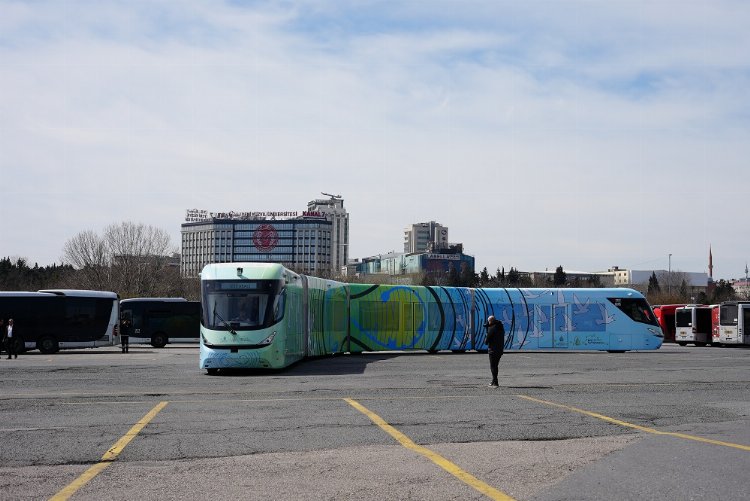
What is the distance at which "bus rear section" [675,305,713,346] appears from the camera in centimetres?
5894

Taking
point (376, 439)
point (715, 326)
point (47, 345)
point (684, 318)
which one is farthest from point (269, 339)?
point (684, 318)

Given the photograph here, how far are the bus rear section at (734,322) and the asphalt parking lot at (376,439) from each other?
115 feet

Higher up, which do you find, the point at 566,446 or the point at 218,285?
the point at 218,285

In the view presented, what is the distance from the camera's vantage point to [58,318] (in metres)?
44.5

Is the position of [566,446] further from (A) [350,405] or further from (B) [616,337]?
(B) [616,337]

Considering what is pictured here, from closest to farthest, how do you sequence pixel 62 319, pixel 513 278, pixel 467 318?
1. pixel 467 318
2. pixel 62 319
3. pixel 513 278

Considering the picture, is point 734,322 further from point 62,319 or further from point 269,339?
point 62,319

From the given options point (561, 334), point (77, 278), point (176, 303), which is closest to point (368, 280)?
point (77, 278)

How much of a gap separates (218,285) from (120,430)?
12575mm

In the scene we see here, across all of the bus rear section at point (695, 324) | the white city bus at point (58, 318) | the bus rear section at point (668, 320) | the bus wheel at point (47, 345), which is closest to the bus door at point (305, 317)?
the white city bus at point (58, 318)

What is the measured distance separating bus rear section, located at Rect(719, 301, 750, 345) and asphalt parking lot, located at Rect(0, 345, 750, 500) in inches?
1381

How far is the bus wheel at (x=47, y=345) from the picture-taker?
145 feet

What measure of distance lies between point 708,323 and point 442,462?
53.6 meters

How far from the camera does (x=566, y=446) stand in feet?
36.4
